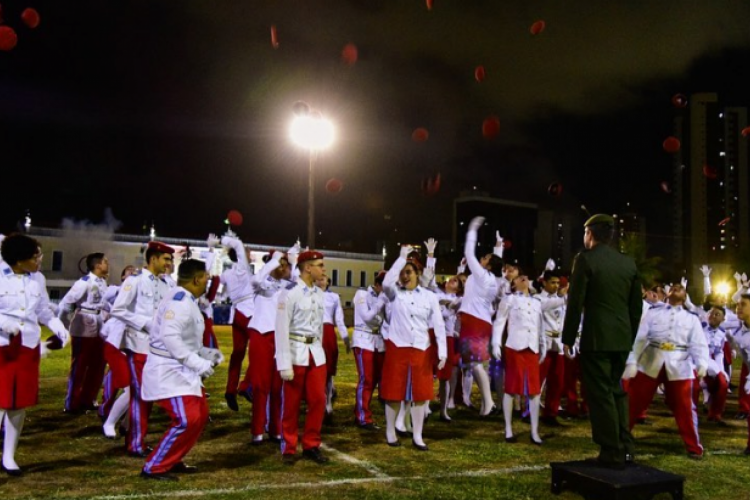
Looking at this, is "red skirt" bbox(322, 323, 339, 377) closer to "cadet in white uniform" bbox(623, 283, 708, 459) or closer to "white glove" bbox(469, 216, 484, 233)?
"white glove" bbox(469, 216, 484, 233)

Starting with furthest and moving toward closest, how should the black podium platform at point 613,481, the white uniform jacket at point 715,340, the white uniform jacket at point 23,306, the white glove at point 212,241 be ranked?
the white uniform jacket at point 715,340 < the white glove at point 212,241 < the white uniform jacket at point 23,306 < the black podium platform at point 613,481

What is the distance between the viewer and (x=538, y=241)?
12288cm

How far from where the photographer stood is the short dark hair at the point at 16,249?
271 inches

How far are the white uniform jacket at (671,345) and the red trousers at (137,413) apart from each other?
563 centimetres

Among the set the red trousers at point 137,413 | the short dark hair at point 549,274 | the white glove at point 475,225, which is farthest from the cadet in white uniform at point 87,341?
the short dark hair at point 549,274

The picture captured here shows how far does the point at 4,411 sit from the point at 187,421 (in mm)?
1828

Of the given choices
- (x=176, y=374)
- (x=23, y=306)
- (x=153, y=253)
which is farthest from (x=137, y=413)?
(x=153, y=253)

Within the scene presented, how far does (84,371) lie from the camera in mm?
10617

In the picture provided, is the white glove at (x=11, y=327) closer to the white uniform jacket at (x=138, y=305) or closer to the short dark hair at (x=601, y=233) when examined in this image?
the white uniform jacket at (x=138, y=305)

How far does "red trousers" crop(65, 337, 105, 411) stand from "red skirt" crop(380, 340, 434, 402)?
489cm

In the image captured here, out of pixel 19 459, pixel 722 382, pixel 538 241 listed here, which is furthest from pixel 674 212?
pixel 19 459

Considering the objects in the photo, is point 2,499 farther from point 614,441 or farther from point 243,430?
point 614,441

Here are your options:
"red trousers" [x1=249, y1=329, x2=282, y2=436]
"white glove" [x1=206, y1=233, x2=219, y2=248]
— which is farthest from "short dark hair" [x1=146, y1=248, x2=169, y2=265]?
"white glove" [x1=206, y1=233, x2=219, y2=248]

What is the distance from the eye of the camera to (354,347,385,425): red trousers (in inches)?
387
